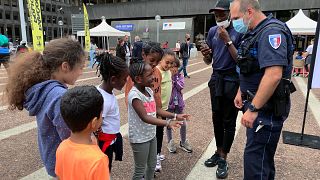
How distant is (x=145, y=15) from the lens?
132 ft

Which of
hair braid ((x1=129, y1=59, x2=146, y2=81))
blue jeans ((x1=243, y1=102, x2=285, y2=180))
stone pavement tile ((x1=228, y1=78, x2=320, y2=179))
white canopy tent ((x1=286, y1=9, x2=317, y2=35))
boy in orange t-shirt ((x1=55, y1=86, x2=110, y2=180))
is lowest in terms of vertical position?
stone pavement tile ((x1=228, y1=78, x2=320, y2=179))

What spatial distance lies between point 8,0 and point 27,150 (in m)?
74.6

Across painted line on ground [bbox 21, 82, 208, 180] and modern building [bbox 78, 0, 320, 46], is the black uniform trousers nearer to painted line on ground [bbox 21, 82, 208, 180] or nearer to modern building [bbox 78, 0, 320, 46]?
painted line on ground [bbox 21, 82, 208, 180]

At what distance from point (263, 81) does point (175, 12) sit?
122 ft

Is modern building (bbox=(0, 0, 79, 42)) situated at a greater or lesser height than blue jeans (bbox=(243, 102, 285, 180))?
greater

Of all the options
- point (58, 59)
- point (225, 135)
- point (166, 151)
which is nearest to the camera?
point (58, 59)

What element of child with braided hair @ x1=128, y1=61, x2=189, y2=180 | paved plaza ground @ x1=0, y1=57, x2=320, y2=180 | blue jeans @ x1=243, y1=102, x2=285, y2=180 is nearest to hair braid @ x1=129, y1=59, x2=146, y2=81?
child with braided hair @ x1=128, y1=61, x2=189, y2=180

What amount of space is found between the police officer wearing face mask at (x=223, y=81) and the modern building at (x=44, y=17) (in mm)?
63095

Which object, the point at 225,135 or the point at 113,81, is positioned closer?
the point at 113,81

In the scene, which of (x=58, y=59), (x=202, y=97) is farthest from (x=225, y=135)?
(x=202, y=97)

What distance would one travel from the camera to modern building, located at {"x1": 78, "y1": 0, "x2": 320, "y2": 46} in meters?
32.9

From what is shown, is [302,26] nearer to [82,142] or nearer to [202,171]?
[202,171]

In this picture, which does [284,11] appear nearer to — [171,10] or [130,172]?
[171,10]

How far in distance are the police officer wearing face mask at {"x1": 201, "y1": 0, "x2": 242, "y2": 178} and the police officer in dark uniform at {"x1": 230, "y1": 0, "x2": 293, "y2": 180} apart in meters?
0.82
